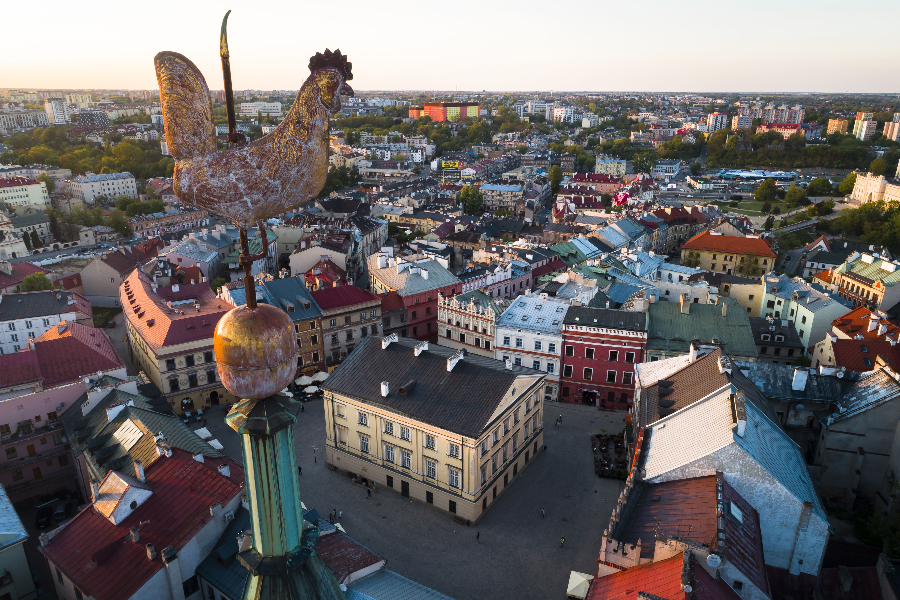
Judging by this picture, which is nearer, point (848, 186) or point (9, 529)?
point (9, 529)


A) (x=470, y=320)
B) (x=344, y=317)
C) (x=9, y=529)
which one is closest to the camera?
(x=9, y=529)

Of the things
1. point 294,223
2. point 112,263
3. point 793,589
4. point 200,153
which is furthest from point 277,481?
point 294,223

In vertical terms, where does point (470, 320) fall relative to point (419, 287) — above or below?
below

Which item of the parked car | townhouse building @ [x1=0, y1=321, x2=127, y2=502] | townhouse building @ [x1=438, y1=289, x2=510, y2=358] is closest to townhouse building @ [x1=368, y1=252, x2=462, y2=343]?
townhouse building @ [x1=438, y1=289, x2=510, y2=358]

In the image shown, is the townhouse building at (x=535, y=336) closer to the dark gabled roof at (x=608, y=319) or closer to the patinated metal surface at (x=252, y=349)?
the dark gabled roof at (x=608, y=319)

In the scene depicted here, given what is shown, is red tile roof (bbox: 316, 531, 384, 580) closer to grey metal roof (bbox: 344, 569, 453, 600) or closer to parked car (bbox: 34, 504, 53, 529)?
grey metal roof (bbox: 344, 569, 453, 600)

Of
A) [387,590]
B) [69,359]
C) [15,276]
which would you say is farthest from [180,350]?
[15,276]

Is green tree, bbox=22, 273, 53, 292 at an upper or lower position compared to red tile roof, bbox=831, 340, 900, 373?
lower

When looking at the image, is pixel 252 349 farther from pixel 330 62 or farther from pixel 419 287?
pixel 419 287
